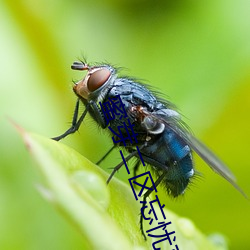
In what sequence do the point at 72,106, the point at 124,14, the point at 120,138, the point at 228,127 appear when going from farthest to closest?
the point at 124,14
the point at 72,106
the point at 228,127
the point at 120,138

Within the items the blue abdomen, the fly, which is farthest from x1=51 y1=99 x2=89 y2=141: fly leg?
the blue abdomen

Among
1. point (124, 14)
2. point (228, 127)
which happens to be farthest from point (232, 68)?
point (124, 14)

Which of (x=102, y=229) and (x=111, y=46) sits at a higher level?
(x=102, y=229)

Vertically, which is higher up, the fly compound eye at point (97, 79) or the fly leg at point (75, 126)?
the fly compound eye at point (97, 79)

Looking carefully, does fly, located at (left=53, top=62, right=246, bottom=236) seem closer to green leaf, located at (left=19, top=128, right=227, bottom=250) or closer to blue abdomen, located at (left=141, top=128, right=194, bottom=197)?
blue abdomen, located at (left=141, top=128, right=194, bottom=197)

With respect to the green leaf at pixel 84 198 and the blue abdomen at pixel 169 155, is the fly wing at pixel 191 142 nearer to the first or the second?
the blue abdomen at pixel 169 155

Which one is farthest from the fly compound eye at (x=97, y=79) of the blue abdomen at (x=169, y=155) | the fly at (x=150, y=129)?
the blue abdomen at (x=169, y=155)

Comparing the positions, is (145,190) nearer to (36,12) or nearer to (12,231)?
(12,231)
